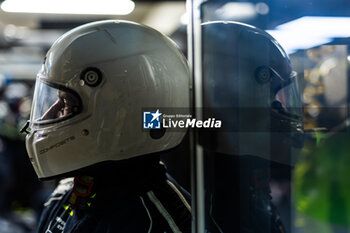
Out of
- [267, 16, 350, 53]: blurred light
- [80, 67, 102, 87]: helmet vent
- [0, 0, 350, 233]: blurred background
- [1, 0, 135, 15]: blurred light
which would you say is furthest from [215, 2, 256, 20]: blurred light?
[1, 0, 135, 15]: blurred light

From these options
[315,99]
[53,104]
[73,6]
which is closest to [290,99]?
[315,99]

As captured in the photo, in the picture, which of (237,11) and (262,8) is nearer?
(262,8)

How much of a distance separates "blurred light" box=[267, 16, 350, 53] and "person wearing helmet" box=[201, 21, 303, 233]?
0.03 metres

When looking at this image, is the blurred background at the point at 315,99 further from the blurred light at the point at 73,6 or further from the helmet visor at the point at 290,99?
the blurred light at the point at 73,6

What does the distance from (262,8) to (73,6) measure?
260 centimetres

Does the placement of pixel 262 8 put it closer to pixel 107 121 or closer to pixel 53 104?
pixel 107 121

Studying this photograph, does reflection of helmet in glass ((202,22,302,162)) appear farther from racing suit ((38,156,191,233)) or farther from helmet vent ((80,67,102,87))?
helmet vent ((80,67,102,87))

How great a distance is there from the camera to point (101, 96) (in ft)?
3.73

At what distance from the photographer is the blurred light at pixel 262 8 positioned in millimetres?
950

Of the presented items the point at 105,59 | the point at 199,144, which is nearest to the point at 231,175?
the point at 199,144

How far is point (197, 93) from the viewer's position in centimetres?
119

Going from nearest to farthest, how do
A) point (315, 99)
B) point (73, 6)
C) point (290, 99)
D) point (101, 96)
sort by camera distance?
point (315, 99) → point (290, 99) → point (101, 96) → point (73, 6)

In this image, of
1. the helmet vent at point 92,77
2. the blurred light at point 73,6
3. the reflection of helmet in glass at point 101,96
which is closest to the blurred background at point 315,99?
the reflection of helmet in glass at point 101,96

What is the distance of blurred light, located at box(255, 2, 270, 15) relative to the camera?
0.95 metres
